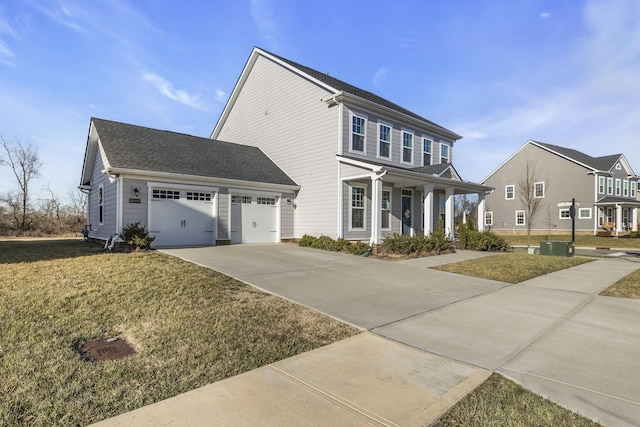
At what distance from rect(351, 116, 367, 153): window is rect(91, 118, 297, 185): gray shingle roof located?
3.71 m

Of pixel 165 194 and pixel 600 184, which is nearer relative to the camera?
pixel 165 194

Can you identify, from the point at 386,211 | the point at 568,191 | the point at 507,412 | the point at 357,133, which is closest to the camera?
the point at 507,412

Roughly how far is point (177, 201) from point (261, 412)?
12.2 metres

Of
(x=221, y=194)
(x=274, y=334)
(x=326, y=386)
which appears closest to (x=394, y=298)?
(x=274, y=334)

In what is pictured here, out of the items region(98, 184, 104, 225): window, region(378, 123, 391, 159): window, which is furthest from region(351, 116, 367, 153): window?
region(98, 184, 104, 225): window

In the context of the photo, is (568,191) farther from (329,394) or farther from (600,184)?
(329,394)

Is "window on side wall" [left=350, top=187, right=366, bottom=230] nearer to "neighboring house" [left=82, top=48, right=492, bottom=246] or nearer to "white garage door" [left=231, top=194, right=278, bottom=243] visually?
"neighboring house" [left=82, top=48, right=492, bottom=246]

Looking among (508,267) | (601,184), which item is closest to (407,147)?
(508,267)

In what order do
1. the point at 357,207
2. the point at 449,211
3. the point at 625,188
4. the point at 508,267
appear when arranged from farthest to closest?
the point at 625,188 → the point at 449,211 → the point at 357,207 → the point at 508,267

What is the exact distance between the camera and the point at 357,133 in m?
15.5

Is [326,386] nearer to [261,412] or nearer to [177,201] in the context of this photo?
[261,412]

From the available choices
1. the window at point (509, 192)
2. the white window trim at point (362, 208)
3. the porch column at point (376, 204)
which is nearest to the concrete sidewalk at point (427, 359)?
the porch column at point (376, 204)

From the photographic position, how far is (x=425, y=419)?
8.59 feet

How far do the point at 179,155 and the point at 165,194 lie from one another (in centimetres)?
237
